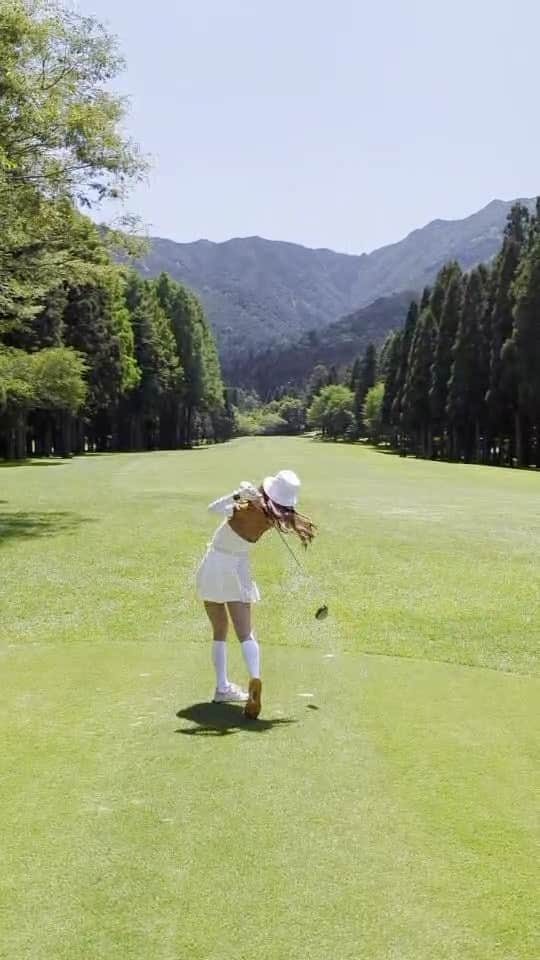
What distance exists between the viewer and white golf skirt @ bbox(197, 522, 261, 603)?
7.07 m

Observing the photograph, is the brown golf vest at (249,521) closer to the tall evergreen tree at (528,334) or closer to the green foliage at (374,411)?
the tall evergreen tree at (528,334)

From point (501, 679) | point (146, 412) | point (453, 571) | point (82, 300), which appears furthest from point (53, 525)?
point (146, 412)

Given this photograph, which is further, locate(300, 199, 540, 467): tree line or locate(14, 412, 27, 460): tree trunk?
locate(14, 412, 27, 460): tree trunk

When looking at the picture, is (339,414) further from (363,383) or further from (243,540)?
(243,540)

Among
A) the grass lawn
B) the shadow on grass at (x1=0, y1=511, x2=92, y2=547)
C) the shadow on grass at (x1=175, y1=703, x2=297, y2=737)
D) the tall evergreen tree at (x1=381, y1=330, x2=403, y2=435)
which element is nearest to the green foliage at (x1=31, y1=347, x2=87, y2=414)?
the shadow on grass at (x1=0, y1=511, x2=92, y2=547)

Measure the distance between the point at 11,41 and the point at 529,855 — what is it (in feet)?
61.5

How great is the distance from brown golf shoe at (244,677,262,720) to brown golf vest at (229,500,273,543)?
43.9 inches

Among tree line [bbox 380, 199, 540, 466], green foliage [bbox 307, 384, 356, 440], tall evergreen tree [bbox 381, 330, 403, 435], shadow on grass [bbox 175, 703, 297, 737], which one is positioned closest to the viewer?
shadow on grass [bbox 175, 703, 297, 737]

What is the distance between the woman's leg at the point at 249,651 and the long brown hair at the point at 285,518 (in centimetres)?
70

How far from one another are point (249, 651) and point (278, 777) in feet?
5.37

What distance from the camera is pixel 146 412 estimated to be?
84375 mm

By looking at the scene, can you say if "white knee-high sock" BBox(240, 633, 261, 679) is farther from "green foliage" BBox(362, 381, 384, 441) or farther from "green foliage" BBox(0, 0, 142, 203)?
"green foliage" BBox(362, 381, 384, 441)

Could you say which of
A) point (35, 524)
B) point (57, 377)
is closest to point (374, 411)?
point (57, 377)

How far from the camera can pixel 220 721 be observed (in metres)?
6.69
